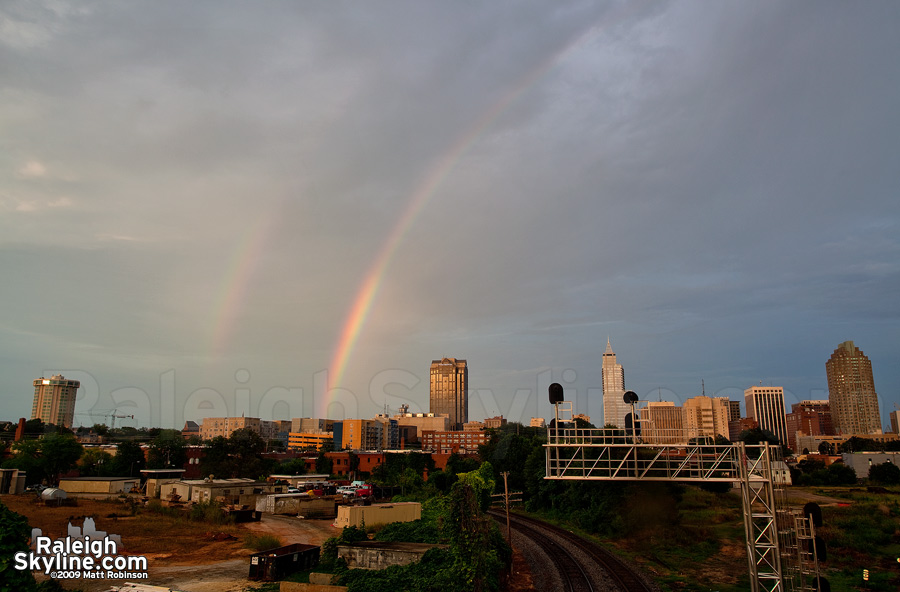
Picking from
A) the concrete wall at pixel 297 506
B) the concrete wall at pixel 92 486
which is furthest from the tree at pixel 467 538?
the concrete wall at pixel 92 486

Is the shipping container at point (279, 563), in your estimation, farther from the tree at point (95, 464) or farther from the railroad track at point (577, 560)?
the tree at point (95, 464)

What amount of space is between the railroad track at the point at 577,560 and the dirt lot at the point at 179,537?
15076mm

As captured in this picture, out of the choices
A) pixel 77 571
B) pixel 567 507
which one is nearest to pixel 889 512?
pixel 567 507

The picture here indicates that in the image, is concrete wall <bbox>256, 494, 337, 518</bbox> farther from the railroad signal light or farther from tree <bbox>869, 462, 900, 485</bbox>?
tree <bbox>869, 462, 900, 485</bbox>

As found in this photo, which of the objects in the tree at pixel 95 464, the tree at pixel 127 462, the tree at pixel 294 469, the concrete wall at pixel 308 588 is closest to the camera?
the concrete wall at pixel 308 588

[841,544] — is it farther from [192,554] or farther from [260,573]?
[192,554]

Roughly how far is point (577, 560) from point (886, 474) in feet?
212

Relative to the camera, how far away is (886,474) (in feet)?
235

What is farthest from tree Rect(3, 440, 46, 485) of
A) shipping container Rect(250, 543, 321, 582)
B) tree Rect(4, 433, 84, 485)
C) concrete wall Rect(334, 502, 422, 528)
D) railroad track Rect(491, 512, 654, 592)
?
railroad track Rect(491, 512, 654, 592)

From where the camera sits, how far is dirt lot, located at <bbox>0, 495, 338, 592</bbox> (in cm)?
2545

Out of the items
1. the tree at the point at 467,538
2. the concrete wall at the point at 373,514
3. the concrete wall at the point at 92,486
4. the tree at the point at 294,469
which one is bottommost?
the tree at the point at 294,469

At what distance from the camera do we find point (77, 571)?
78.5 ft

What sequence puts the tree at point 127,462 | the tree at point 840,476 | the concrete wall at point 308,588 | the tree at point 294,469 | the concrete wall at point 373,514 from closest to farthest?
Result: the concrete wall at point 308,588, the concrete wall at point 373,514, the tree at point 840,476, the tree at point 127,462, the tree at point 294,469

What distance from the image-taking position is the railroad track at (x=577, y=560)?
2561 centimetres
